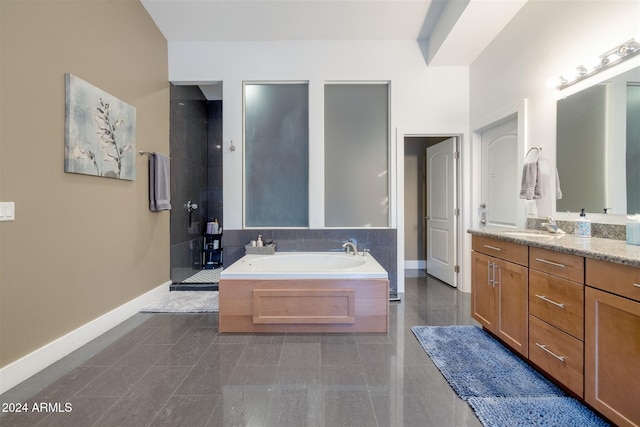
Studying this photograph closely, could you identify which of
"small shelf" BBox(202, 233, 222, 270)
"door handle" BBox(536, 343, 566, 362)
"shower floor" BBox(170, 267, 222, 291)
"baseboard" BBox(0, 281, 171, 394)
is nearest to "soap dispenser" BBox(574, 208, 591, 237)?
"door handle" BBox(536, 343, 566, 362)

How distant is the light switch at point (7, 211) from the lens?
1542 millimetres

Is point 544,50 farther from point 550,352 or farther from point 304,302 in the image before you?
point 304,302

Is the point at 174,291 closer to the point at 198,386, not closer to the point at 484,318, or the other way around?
the point at 198,386

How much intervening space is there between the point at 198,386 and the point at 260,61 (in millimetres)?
3324

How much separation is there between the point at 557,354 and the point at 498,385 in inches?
14.1

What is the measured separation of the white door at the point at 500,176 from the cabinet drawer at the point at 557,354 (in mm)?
1257

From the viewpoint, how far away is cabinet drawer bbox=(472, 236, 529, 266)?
5.63 feet

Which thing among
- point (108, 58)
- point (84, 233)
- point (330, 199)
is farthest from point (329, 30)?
point (84, 233)

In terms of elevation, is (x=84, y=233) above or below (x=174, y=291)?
above

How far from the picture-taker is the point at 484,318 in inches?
82.8

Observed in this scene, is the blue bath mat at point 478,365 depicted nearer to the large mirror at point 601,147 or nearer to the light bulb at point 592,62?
the large mirror at point 601,147

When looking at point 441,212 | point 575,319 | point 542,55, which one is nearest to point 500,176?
point 441,212

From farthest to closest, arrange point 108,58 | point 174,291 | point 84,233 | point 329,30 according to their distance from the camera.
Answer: point 174,291 < point 329,30 < point 108,58 < point 84,233

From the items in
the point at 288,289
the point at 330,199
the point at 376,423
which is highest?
the point at 330,199
